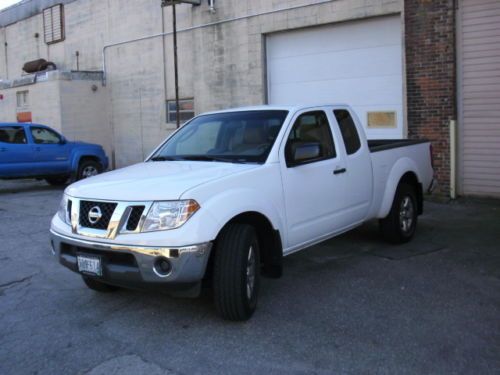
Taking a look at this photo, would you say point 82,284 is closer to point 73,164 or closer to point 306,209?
A: point 306,209

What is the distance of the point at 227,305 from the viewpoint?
4.49m

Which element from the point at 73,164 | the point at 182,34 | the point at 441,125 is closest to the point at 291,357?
the point at 441,125

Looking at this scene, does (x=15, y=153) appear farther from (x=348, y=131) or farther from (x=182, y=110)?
(x=348, y=131)

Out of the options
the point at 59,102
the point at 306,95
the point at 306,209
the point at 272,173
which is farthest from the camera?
the point at 59,102

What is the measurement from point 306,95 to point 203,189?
964 centimetres

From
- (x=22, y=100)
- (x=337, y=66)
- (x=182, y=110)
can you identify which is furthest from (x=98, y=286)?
(x=22, y=100)

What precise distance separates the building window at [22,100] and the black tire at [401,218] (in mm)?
16897

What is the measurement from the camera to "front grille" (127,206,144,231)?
433cm

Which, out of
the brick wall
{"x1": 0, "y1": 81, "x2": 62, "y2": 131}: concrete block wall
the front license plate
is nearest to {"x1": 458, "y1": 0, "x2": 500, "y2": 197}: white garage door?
the brick wall

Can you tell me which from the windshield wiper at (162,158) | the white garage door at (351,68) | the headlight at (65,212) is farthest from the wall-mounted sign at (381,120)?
the headlight at (65,212)

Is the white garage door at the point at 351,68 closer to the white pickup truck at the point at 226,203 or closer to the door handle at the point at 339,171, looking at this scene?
the white pickup truck at the point at 226,203

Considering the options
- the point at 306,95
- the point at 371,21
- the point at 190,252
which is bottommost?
the point at 190,252

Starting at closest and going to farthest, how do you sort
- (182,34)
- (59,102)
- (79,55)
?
1. (182,34)
2. (59,102)
3. (79,55)

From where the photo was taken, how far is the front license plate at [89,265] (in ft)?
14.7
